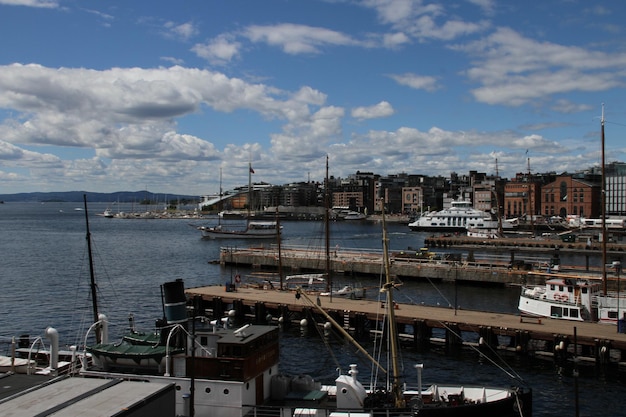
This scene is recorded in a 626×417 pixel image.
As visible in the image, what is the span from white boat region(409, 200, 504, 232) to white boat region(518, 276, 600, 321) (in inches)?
4957

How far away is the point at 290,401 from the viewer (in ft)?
74.3

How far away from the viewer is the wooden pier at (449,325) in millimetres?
35656

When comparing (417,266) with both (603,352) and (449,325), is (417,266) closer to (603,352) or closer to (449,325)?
(449,325)

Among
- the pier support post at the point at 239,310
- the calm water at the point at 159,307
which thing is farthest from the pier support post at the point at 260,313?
the calm water at the point at 159,307

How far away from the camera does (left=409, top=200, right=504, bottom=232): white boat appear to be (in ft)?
565

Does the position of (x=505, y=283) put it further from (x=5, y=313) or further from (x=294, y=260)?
(x=5, y=313)

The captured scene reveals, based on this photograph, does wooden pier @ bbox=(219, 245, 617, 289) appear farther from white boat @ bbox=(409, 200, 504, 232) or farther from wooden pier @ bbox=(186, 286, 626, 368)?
white boat @ bbox=(409, 200, 504, 232)

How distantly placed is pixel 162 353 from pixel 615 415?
2183 cm

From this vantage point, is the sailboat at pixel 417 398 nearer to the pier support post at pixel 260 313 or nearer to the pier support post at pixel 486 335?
the pier support post at pixel 486 335

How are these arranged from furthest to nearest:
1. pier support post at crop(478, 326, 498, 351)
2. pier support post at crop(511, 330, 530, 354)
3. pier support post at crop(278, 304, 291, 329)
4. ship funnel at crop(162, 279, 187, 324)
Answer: pier support post at crop(278, 304, 291, 329) → pier support post at crop(478, 326, 498, 351) → pier support post at crop(511, 330, 530, 354) → ship funnel at crop(162, 279, 187, 324)

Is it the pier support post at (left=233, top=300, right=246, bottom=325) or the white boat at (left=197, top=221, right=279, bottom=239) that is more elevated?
the white boat at (left=197, top=221, right=279, bottom=239)

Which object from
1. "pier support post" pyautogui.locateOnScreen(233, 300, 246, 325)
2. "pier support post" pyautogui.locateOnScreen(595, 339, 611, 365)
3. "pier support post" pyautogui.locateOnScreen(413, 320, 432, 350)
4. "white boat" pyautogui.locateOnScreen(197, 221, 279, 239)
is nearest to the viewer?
"pier support post" pyautogui.locateOnScreen(595, 339, 611, 365)

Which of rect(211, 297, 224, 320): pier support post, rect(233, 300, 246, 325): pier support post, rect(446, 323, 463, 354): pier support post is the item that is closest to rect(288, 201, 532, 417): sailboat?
rect(446, 323, 463, 354): pier support post

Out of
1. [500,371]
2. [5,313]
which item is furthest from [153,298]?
[500,371]
